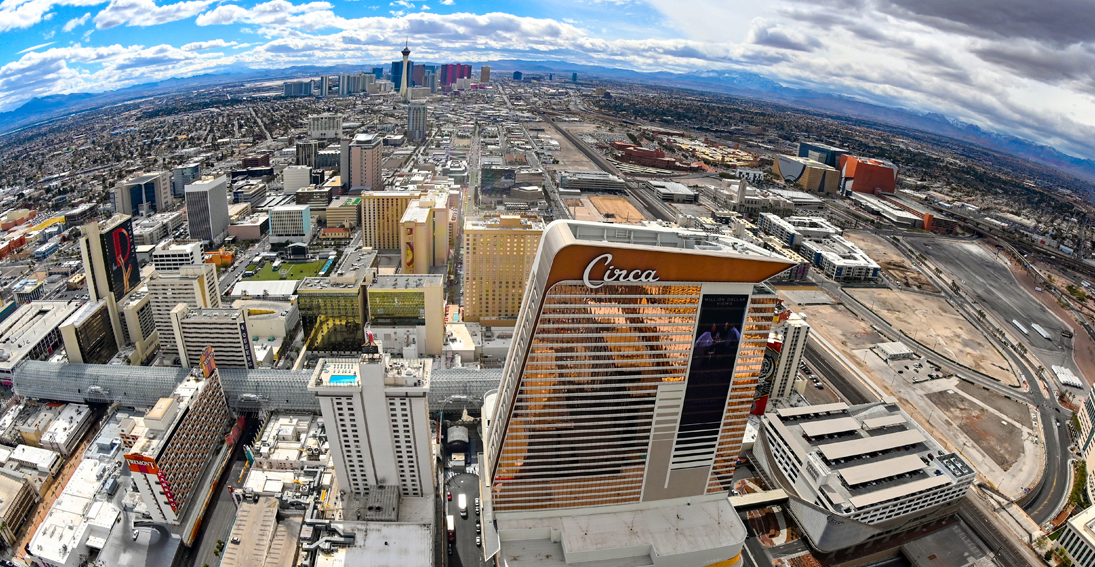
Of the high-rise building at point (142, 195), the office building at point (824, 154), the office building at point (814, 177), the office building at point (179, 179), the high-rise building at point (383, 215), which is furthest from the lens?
the office building at point (824, 154)

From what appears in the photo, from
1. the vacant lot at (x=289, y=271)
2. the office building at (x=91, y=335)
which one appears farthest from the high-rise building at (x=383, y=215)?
the office building at (x=91, y=335)

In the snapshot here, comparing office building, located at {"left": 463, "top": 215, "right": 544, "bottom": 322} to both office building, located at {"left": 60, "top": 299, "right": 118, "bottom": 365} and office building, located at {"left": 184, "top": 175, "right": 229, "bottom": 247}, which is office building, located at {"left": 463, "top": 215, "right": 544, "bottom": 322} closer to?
office building, located at {"left": 60, "top": 299, "right": 118, "bottom": 365}

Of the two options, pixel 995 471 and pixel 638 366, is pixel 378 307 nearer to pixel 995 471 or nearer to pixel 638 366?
pixel 638 366

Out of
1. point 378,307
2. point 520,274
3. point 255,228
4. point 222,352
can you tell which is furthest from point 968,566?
point 255,228

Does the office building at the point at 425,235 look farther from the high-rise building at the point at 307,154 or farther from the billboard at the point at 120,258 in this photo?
the high-rise building at the point at 307,154

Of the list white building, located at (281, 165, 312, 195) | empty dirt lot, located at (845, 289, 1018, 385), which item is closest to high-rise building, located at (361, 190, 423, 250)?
white building, located at (281, 165, 312, 195)
